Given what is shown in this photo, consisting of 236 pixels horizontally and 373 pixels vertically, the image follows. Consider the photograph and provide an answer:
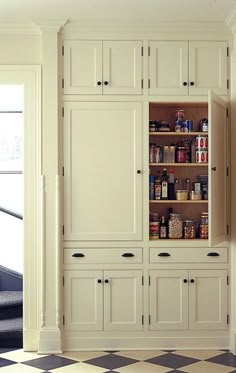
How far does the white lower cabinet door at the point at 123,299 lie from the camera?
5.46 m

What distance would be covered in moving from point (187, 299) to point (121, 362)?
30.0 inches

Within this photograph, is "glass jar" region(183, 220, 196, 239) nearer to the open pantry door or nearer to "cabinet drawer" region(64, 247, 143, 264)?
the open pantry door

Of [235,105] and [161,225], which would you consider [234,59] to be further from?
[161,225]

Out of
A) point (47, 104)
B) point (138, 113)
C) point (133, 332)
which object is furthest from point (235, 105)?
point (133, 332)

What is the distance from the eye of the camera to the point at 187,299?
18.0 feet

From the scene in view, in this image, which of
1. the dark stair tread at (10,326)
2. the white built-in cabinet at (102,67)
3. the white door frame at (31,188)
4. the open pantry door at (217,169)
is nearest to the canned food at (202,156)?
the open pantry door at (217,169)

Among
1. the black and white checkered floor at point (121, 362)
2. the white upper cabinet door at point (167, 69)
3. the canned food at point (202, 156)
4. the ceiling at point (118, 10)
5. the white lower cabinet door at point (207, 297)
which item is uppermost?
the ceiling at point (118, 10)

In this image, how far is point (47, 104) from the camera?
5.41 m

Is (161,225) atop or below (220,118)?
below

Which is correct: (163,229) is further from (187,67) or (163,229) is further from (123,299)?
(187,67)

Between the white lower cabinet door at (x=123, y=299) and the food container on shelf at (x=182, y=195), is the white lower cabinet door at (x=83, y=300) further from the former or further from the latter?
the food container on shelf at (x=182, y=195)

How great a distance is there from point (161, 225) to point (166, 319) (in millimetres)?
766

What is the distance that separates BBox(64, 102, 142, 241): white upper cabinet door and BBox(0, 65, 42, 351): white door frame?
232mm

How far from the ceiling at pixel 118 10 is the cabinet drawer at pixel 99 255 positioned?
5.97 feet
